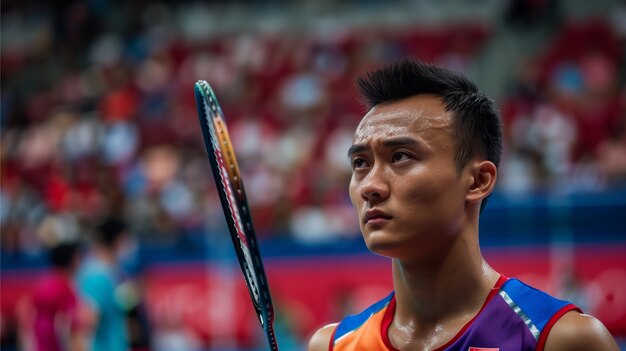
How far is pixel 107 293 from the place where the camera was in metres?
7.25

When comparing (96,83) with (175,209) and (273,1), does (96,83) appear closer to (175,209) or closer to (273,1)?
(273,1)

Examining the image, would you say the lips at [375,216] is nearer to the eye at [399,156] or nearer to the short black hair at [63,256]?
the eye at [399,156]

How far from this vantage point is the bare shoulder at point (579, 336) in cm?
251

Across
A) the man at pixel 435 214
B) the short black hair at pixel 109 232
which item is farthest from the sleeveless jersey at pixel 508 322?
the short black hair at pixel 109 232

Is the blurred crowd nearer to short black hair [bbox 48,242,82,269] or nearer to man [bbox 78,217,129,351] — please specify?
man [bbox 78,217,129,351]

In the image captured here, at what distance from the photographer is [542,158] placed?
11.5m

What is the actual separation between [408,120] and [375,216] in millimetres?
315

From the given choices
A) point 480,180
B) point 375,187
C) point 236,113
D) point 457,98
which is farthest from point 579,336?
point 236,113

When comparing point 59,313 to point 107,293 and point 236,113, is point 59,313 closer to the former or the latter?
point 107,293

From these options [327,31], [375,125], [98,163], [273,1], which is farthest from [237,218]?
[273,1]

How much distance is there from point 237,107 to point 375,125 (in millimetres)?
12361

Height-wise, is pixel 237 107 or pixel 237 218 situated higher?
pixel 237 107

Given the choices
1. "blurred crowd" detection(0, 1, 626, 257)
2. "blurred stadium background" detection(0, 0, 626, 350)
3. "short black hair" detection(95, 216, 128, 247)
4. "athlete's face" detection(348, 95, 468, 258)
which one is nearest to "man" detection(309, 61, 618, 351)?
"athlete's face" detection(348, 95, 468, 258)

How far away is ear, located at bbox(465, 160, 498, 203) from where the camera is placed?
9.32ft
